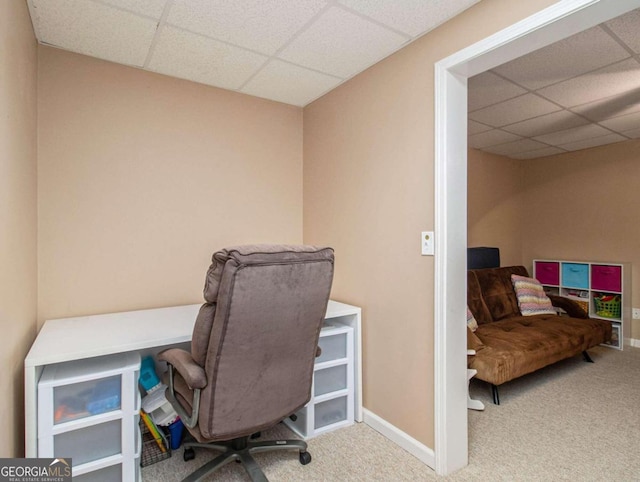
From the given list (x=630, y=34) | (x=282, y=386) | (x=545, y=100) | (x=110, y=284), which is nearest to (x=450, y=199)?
(x=282, y=386)

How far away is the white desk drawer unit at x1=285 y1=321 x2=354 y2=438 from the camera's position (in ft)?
6.86

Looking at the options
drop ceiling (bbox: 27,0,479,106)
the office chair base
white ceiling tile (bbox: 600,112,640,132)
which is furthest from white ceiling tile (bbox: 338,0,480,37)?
white ceiling tile (bbox: 600,112,640,132)

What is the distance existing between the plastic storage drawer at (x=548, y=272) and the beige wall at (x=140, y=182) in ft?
12.0

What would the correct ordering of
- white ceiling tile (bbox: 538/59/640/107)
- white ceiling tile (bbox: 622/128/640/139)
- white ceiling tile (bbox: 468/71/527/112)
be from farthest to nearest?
white ceiling tile (bbox: 622/128/640/139) → white ceiling tile (bbox: 468/71/527/112) → white ceiling tile (bbox: 538/59/640/107)

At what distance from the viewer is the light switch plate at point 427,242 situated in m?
1.84

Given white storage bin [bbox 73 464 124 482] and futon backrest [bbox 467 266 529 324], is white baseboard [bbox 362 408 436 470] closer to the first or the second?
white storage bin [bbox 73 464 124 482]

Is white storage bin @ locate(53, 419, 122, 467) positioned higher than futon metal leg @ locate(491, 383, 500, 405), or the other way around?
white storage bin @ locate(53, 419, 122, 467)

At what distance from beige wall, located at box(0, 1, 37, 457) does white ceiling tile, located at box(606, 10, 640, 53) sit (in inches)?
103

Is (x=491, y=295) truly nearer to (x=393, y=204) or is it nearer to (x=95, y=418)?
(x=393, y=204)

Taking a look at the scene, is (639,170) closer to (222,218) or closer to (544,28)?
(544,28)

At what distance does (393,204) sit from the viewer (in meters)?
2.11

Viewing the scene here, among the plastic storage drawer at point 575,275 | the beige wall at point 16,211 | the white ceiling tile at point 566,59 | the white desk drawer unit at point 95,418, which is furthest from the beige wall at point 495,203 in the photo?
the beige wall at point 16,211

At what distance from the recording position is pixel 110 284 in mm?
2191

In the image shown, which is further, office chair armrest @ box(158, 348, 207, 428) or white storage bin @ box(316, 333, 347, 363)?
white storage bin @ box(316, 333, 347, 363)
